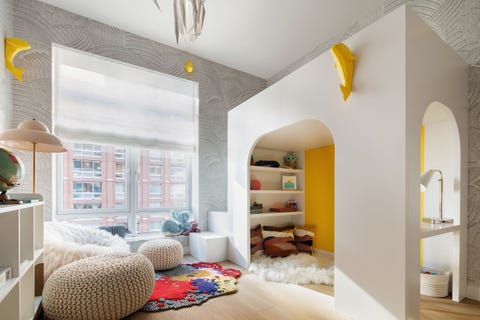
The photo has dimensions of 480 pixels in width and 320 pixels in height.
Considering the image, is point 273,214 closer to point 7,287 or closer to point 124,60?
point 7,287

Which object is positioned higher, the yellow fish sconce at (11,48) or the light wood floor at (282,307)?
the yellow fish sconce at (11,48)

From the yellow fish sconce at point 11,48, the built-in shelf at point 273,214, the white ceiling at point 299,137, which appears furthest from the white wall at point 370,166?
the yellow fish sconce at point 11,48

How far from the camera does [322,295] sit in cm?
217

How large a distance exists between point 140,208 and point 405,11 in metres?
3.51


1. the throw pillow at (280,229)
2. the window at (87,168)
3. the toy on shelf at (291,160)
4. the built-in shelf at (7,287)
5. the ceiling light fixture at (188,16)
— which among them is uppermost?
the ceiling light fixture at (188,16)

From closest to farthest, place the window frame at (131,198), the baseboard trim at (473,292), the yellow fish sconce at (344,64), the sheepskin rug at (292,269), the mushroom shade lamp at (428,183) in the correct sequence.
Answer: the yellow fish sconce at (344,64) → the mushroom shade lamp at (428,183) → the baseboard trim at (473,292) → the sheepskin rug at (292,269) → the window frame at (131,198)

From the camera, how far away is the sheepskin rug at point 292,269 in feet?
8.10

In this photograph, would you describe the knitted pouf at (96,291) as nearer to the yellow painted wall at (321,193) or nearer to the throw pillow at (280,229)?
the throw pillow at (280,229)

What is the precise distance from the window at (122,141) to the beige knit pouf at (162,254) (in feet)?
2.95

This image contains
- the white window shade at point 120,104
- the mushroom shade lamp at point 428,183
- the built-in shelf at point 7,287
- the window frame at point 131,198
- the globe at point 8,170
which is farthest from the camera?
the window frame at point 131,198

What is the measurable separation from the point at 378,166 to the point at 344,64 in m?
0.74

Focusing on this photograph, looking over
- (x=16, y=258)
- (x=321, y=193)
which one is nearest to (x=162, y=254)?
(x=16, y=258)

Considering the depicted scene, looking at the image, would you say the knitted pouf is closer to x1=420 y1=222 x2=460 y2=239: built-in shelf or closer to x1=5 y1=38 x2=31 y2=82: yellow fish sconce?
x1=420 y1=222 x2=460 y2=239: built-in shelf

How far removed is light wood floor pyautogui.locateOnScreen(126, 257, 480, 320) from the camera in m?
1.84
